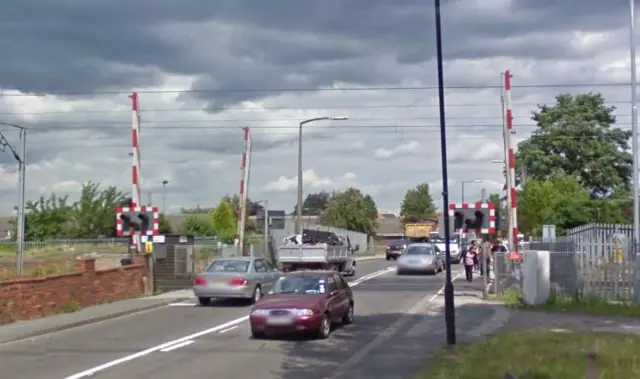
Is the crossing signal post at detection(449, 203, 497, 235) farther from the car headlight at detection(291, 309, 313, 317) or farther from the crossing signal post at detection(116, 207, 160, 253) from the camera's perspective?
the crossing signal post at detection(116, 207, 160, 253)

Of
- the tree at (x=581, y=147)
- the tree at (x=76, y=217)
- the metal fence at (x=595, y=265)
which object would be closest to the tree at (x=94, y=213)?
the tree at (x=76, y=217)

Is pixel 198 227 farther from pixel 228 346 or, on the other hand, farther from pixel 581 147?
pixel 228 346

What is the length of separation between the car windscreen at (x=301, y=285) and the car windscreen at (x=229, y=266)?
7769 mm

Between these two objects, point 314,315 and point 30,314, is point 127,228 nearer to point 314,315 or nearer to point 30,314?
point 30,314

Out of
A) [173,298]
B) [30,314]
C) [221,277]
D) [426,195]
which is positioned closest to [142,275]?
[173,298]

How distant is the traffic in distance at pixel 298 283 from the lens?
19078 millimetres

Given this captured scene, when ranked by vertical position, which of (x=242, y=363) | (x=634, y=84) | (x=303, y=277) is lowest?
(x=242, y=363)

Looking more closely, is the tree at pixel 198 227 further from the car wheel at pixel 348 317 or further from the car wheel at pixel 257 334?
the car wheel at pixel 257 334

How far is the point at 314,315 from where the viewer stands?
1903 cm

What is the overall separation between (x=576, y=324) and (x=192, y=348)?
794 centimetres

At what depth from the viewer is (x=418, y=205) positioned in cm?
14325

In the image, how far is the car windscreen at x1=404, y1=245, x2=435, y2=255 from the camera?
47531 millimetres

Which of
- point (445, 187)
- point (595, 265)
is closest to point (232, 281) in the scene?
point (595, 265)

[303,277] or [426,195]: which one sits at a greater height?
[426,195]
